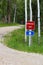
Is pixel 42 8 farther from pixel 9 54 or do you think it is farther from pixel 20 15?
pixel 20 15

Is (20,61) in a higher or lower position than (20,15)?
higher

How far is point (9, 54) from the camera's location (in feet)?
42.1

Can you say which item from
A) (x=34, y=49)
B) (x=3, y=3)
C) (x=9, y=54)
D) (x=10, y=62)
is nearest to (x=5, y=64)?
(x=10, y=62)

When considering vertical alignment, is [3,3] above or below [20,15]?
above

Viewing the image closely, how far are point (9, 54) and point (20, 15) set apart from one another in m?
71.1

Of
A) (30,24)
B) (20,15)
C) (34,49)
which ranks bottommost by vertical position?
(20,15)

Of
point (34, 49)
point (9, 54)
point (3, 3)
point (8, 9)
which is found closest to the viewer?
point (9, 54)

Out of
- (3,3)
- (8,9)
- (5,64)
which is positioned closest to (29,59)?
(5,64)

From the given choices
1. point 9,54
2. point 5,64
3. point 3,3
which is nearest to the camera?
point 5,64

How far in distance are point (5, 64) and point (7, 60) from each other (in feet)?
3.08

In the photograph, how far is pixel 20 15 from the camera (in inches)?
3292

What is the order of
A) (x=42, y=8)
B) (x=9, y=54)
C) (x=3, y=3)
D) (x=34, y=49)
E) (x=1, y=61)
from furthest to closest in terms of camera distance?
1. (x=3, y=3)
2. (x=42, y=8)
3. (x=34, y=49)
4. (x=9, y=54)
5. (x=1, y=61)

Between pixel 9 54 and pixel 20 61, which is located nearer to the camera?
pixel 20 61

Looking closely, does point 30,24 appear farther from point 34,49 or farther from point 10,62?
point 10,62
